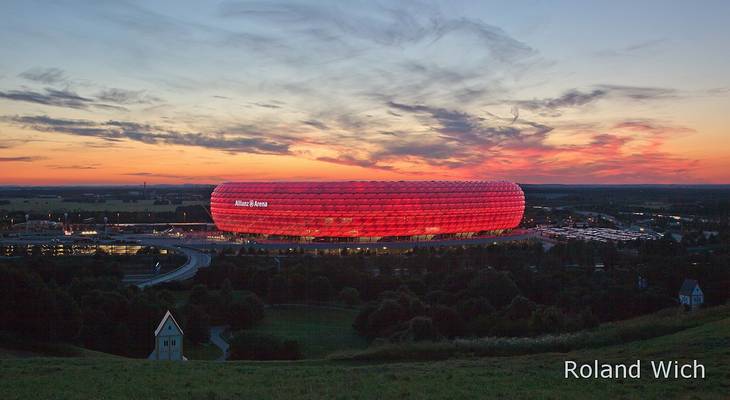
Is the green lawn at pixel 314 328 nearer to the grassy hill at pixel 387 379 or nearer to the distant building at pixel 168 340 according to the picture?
the distant building at pixel 168 340

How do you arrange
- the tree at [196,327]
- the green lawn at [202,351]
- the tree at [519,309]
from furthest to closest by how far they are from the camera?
the tree at [519,309], the tree at [196,327], the green lawn at [202,351]

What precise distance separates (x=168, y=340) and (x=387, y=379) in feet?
47.6

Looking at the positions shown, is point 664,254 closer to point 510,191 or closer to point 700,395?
point 510,191

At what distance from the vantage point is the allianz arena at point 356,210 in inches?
4139

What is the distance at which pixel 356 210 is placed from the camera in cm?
10462

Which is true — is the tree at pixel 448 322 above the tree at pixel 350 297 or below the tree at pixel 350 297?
above

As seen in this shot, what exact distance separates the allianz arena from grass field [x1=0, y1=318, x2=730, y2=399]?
86005mm

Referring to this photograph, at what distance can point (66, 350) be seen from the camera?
84.5 feet

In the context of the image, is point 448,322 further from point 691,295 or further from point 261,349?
point 691,295

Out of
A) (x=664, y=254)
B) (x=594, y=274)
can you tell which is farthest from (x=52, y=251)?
(x=664, y=254)

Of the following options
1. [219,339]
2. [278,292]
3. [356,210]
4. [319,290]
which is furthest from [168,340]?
[356,210]

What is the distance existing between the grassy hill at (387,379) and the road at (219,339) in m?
15.4

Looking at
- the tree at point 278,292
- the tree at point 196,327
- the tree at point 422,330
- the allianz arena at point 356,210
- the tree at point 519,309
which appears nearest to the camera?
the tree at point 422,330

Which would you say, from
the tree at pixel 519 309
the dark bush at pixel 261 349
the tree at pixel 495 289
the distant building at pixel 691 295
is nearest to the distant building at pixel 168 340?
the dark bush at pixel 261 349
